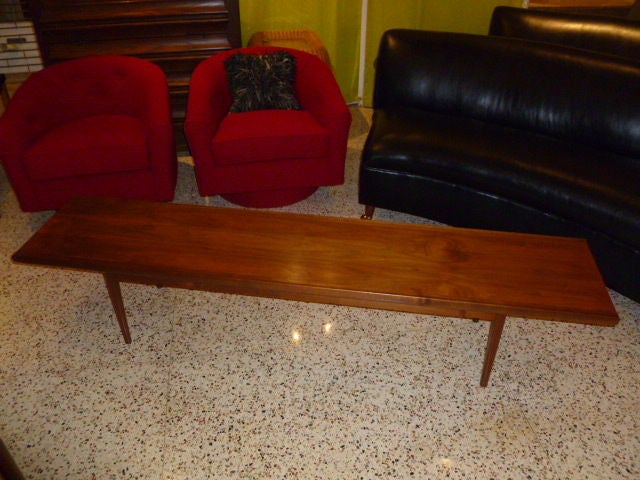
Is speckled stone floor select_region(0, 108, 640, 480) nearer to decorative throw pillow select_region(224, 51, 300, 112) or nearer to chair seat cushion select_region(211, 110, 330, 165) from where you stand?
chair seat cushion select_region(211, 110, 330, 165)

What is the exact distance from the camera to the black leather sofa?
229cm

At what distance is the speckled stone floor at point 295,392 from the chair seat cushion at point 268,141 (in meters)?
0.80

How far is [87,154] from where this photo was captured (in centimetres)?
262

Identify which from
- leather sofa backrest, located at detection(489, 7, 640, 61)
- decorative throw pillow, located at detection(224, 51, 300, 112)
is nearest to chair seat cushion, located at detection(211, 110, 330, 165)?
decorative throw pillow, located at detection(224, 51, 300, 112)

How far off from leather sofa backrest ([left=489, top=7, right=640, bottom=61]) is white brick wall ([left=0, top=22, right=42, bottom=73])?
421 centimetres

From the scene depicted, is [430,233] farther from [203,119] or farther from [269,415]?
[203,119]

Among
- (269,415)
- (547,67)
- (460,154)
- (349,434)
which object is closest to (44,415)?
(269,415)

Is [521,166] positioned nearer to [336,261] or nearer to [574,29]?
[336,261]

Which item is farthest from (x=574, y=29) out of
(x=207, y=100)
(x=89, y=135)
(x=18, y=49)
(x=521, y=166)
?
(x=18, y=49)

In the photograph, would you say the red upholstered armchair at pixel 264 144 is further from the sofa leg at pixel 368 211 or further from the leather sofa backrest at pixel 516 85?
the leather sofa backrest at pixel 516 85

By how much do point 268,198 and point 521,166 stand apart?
55.7 inches

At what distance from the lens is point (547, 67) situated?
2.79 metres

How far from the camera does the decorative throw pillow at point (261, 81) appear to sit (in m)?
3.01

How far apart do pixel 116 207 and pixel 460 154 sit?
66.6 inches
